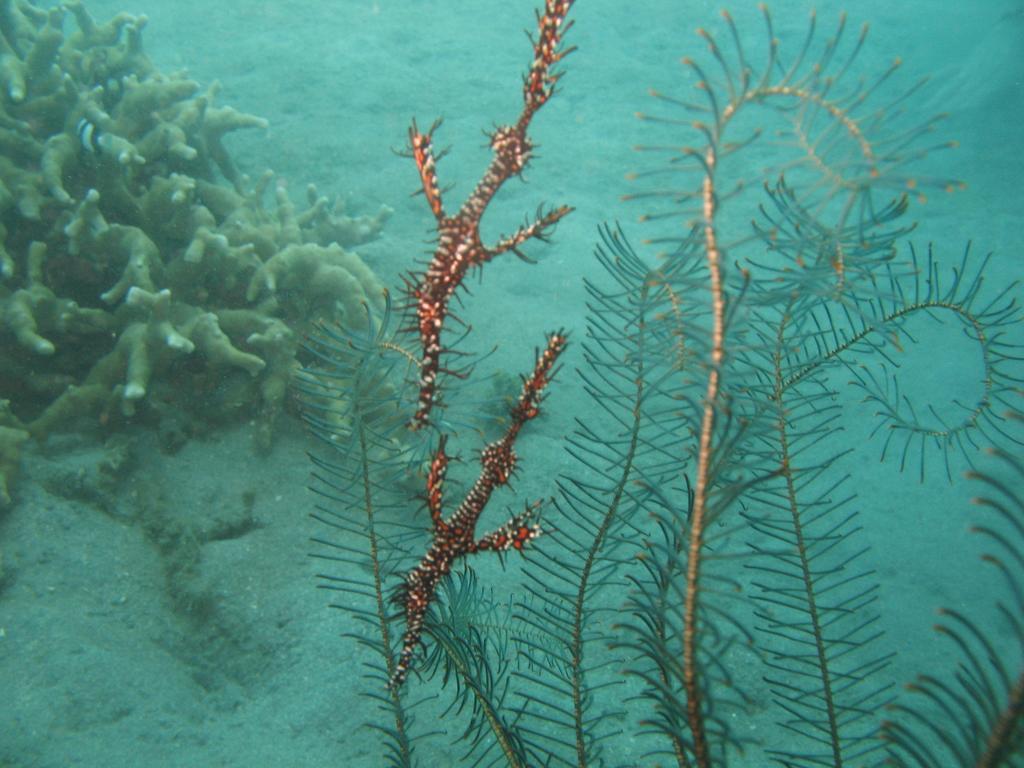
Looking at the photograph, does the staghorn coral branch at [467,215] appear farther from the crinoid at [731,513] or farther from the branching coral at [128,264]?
the branching coral at [128,264]

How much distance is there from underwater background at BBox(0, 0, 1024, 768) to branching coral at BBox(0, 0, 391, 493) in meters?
0.31

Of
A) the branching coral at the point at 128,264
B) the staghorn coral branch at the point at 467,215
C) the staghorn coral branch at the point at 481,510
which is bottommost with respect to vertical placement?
the staghorn coral branch at the point at 481,510

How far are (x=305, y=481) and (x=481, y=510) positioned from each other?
8.66 ft

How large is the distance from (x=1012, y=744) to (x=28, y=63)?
7307 millimetres

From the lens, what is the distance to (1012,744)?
114 centimetres

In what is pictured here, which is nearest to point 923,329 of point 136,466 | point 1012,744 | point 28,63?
point 1012,744

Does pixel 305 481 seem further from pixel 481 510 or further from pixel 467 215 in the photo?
pixel 467 215

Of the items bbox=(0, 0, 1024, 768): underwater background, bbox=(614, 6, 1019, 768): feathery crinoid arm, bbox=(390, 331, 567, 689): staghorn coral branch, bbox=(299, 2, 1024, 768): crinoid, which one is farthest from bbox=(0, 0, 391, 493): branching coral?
bbox=(614, 6, 1019, 768): feathery crinoid arm

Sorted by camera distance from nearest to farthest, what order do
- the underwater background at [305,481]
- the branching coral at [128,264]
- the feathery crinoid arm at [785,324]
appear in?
the feathery crinoid arm at [785,324] → the underwater background at [305,481] → the branching coral at [128,264]

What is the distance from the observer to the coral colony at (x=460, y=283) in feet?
5.43

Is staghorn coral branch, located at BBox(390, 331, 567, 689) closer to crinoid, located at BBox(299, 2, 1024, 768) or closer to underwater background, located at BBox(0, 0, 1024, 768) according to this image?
crinoid, located at BBox(299, 2, 1024, 768)

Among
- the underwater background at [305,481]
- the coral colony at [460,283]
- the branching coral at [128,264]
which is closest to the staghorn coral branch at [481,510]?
the coral colony at [460,283]

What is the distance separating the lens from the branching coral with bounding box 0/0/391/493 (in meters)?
3.90

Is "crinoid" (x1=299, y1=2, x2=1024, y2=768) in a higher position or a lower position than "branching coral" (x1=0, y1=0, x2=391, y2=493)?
lower
